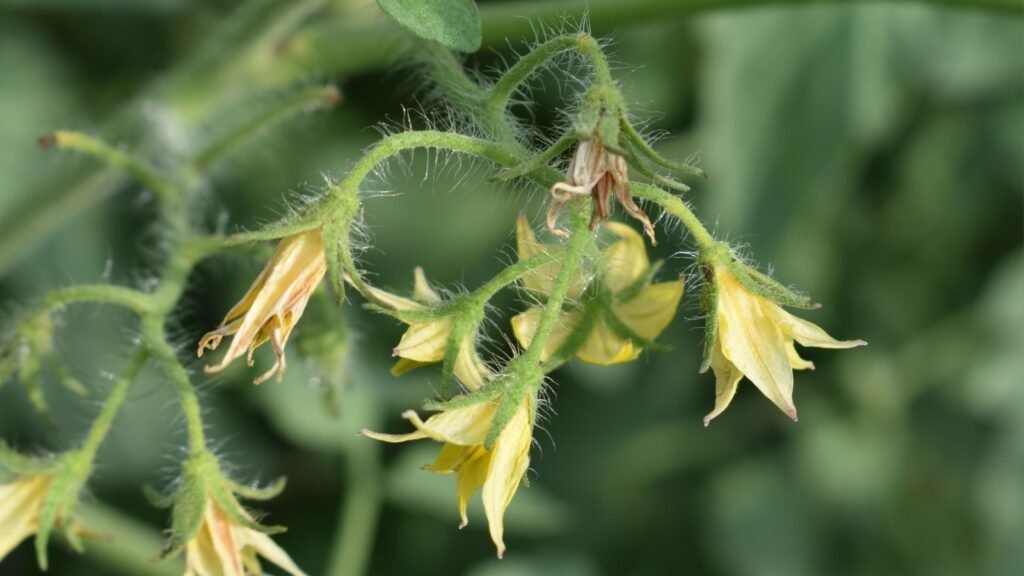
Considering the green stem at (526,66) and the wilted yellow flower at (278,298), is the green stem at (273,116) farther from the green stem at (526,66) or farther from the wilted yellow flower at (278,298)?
the wilted yellow flower at (278,298)

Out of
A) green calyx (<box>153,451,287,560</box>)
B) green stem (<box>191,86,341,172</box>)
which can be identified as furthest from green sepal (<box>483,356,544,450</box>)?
green stem (<box>191,86,341,172</box>)

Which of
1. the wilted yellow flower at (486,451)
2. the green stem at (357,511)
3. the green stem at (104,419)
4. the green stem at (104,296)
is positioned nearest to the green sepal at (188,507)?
the green stem at (104,419)

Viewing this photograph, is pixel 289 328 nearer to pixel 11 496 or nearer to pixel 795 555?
pixel 11 496

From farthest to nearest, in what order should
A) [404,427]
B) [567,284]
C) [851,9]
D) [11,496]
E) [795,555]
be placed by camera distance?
[795,555]
[404,427]
[851,9]
[11,496]
[567,284]

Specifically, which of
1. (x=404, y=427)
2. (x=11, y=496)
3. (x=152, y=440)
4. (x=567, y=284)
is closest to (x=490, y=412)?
(x=567, y=284)

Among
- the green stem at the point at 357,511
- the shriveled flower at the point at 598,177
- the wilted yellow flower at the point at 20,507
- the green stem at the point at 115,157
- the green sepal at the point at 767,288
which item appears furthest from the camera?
the green stem at the point at 357,511

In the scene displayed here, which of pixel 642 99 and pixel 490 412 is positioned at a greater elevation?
pixel 490 412

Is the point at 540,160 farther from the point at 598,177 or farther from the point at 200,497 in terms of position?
the point at 200,497
